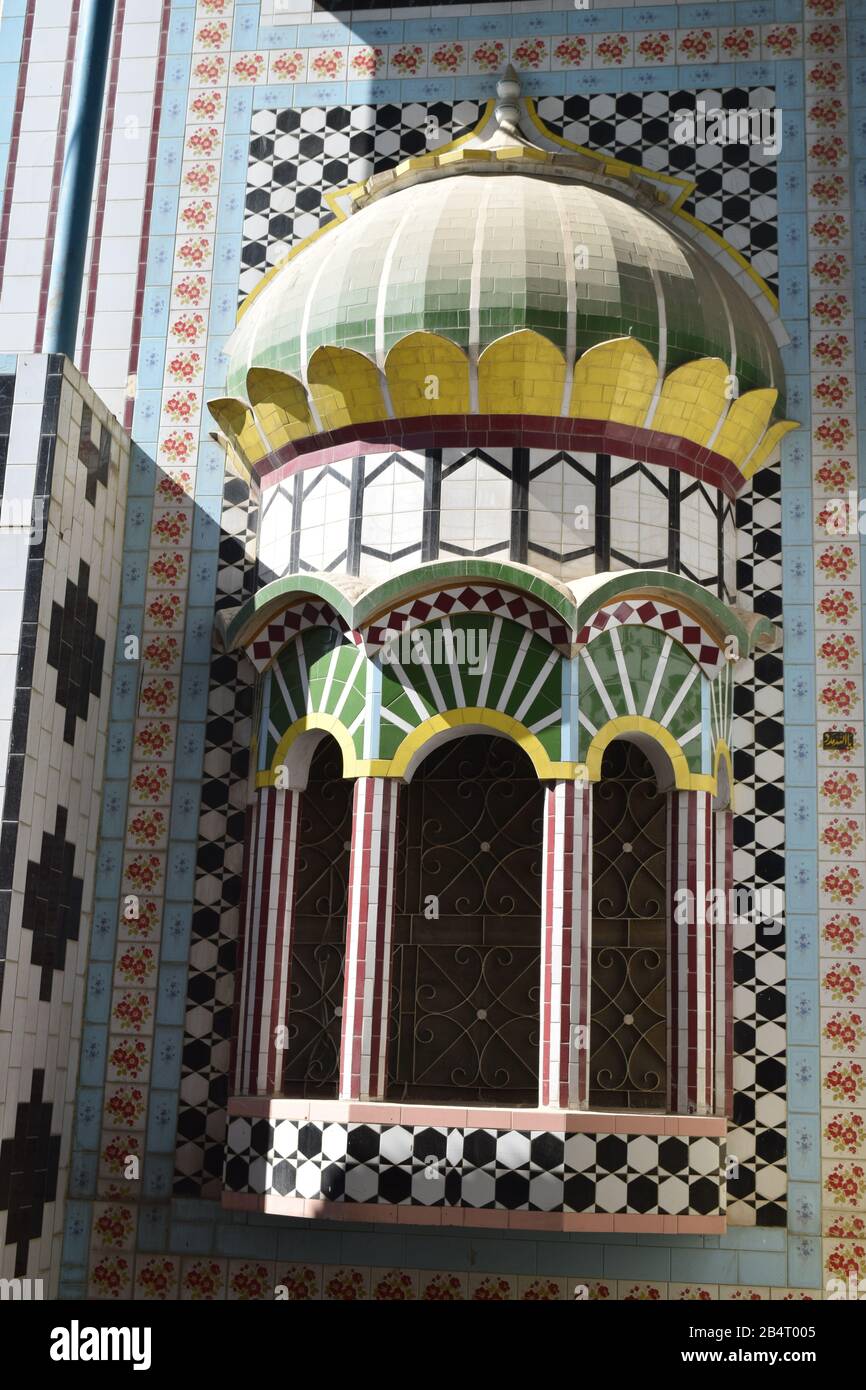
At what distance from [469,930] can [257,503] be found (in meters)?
3.24

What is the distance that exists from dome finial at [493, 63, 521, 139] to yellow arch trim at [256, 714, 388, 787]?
4440 millimetres

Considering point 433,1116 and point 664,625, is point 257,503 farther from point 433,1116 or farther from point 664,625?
point 433,1116

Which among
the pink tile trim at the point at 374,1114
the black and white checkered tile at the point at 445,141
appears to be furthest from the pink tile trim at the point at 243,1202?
the black and white checkered tile at the point at 445,141

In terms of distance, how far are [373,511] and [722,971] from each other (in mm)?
3581

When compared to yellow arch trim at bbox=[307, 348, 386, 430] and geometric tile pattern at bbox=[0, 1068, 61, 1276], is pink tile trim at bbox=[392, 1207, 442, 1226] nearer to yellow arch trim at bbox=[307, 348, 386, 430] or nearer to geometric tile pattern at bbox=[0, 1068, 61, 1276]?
geometric tile pattern at bbox=[0, 1068, 61, 1276]

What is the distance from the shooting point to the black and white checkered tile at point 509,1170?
9.30 meters

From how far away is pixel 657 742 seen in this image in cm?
1016

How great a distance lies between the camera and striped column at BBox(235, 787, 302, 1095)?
1020cm

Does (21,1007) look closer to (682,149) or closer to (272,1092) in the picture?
(272,1092)

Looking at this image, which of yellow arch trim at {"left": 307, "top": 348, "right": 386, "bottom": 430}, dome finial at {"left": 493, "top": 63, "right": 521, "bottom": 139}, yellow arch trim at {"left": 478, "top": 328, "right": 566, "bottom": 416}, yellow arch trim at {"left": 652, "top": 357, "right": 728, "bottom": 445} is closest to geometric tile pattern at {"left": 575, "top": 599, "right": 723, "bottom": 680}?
yellow arch trim at {"left": 652, "top": 357, "right": 728, "bottom": 445}

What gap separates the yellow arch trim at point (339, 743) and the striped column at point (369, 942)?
7cm

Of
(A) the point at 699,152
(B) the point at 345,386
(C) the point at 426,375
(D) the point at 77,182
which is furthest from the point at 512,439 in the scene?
(D) the point at 77,182

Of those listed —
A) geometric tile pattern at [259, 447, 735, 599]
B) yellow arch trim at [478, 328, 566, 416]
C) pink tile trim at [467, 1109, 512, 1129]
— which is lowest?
pink tile trim at [467, 1109, 512, 1129]
